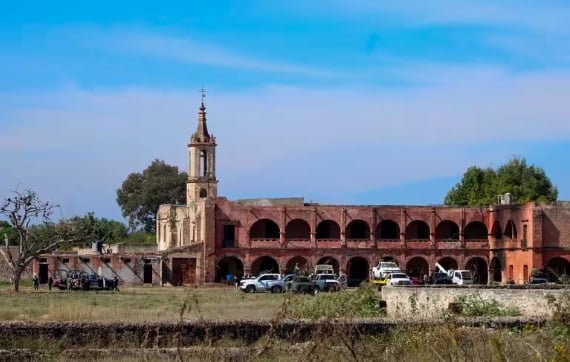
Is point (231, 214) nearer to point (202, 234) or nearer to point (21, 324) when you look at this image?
point (202, 234)

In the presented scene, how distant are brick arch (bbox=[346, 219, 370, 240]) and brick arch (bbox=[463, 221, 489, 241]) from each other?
247 inches

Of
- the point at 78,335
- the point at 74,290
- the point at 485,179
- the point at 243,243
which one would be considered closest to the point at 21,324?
the point at 78,335

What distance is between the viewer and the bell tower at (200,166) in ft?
246

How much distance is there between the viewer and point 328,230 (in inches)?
2598

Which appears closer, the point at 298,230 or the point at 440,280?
the point at 440,280

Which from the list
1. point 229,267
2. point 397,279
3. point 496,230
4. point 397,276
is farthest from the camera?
point 496,230

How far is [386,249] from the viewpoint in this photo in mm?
64500

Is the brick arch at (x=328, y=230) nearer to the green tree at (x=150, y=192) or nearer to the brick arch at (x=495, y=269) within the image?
the brick arch at (x=495, y=269)

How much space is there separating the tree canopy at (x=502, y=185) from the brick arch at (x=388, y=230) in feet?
46.8

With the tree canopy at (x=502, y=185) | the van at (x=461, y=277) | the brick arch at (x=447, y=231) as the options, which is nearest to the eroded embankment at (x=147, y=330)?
the van at (x=461, y=277)

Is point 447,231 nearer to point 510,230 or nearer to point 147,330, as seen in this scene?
point 510,230

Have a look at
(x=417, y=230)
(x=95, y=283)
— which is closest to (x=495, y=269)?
(x=417, y=230)

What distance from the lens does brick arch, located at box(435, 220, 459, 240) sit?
2588 inches

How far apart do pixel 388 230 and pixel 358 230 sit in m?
2.00
